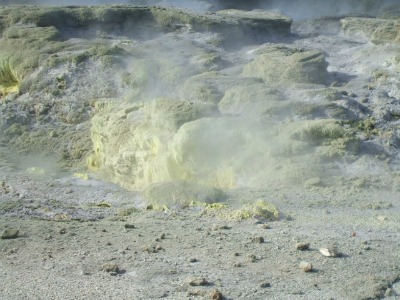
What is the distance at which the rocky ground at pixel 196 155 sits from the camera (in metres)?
6.86

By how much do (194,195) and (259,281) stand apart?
Answer: 310 centimetres

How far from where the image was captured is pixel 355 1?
27391 millimetres

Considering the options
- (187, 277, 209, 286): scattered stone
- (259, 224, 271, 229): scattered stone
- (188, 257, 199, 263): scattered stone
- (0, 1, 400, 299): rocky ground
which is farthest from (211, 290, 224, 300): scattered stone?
(259, 224, 271, 229): scattered stone

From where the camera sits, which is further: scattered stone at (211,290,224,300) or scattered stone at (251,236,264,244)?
scattered stone at (251,236,264,244)

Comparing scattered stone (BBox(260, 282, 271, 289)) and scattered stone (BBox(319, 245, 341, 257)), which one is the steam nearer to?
scattered stone (BBox(319, 245, 341, 257))

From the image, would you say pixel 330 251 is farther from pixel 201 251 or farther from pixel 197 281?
pixel 197 281

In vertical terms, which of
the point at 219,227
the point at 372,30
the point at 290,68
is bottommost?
the point at 219,227

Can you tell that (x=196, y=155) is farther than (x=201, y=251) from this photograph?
Yes

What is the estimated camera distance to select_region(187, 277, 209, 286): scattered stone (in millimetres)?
6441

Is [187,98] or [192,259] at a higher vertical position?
[187,98]

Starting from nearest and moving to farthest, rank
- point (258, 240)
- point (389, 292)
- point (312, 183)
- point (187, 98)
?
point (389, 292)
point (258, 240)
point (312, 183)
point (187, 98)

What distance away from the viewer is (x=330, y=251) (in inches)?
281

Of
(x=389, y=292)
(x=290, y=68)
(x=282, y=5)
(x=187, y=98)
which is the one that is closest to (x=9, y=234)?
(x=389, y=292)

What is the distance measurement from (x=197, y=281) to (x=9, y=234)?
2535 mm
